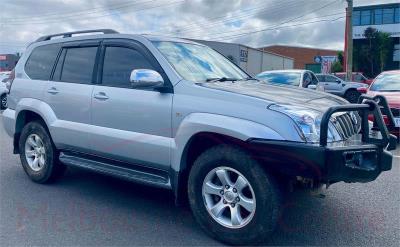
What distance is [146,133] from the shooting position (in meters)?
4.10

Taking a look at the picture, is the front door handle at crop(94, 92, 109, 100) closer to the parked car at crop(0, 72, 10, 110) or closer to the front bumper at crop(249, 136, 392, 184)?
the front bumper at crop(249, 136, 392, 184)

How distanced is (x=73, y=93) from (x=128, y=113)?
101 centimetres

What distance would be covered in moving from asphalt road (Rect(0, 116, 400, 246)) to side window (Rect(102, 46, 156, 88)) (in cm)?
137

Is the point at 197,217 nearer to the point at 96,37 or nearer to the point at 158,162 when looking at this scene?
the point at 158,162

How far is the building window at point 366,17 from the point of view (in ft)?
151

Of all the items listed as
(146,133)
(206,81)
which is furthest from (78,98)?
(206,81)

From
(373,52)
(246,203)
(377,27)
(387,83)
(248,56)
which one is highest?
(377,27)

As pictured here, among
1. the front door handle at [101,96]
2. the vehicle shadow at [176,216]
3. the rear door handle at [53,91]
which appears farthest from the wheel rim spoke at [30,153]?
the front door handle at [101,96]

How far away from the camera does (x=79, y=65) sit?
5008 millimetres

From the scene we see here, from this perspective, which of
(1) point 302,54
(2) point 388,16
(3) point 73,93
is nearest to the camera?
(3) point 73,93

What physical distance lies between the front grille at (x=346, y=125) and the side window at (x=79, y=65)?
278 cm

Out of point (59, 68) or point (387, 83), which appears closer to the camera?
Answer: point (59, 68)

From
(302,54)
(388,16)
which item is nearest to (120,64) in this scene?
(388,16)

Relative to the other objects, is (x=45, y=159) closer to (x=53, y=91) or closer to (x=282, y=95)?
(x=53, y=91)
